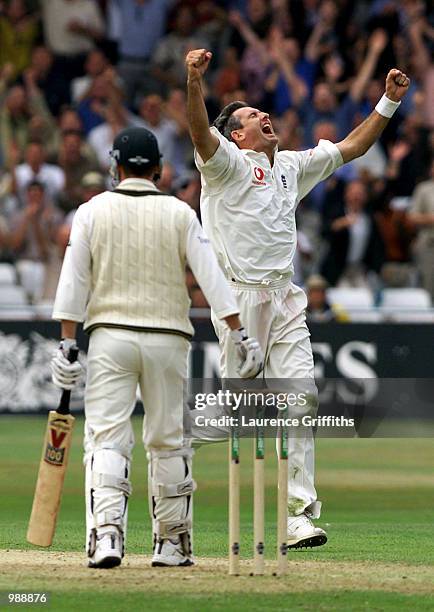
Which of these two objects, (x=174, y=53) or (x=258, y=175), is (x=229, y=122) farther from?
(x=174, y=53)

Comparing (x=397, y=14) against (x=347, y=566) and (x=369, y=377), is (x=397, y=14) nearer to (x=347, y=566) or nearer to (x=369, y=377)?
(x=369, y=377)

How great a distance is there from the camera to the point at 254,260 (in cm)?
832

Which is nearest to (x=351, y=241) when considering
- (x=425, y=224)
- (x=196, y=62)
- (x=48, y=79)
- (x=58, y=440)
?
(x=425, y=224)

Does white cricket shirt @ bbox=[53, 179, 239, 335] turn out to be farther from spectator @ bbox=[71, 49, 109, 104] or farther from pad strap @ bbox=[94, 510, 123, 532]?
spectator @ bbox=[71, 49, 109, 104]

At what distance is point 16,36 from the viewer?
1845 centimetres

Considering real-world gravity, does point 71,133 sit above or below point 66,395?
above

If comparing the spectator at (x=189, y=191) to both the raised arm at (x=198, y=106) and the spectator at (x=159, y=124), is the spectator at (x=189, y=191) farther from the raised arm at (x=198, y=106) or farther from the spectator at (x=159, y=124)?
the raised arm at (x=198, y=106)

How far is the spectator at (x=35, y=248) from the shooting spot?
54.5 feet

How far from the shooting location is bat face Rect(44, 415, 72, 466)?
22.9 feet

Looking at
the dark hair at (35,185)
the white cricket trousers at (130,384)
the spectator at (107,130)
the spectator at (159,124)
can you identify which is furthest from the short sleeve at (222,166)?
the spectator at (107,130)

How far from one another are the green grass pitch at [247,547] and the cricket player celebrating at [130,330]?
0.36m

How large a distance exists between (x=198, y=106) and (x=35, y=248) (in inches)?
360

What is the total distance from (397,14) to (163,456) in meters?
13.3

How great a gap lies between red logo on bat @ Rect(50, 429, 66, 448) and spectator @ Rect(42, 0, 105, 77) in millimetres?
12087
